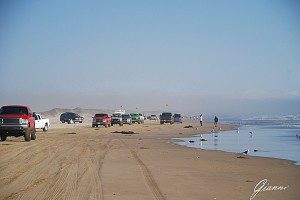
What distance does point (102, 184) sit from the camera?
11.5 meters

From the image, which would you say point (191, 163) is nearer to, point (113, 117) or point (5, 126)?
point (5, 126)

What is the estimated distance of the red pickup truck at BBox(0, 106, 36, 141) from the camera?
89.5 feet

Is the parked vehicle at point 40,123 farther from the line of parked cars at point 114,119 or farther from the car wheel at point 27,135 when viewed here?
the line of parked cars at point 114,119

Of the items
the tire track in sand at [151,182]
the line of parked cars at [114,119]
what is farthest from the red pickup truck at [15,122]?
the line of parked cars at [114,119]

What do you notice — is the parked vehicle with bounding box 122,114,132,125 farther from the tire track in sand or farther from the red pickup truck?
the tire track in sand

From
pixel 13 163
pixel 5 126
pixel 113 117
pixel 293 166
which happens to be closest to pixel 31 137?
pixel 5 126

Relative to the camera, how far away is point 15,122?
27422mm

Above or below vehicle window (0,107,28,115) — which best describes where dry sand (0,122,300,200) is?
below

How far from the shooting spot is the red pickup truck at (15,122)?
27281mm

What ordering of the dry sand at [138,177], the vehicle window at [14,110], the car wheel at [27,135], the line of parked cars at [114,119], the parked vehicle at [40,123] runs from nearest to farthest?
1. the dry sand at [138,177]
2. the car wheel at [27,135]
3. the vehicle window at [14,110]
4. the parked vehicle at [40,123]
5. the line of parked cars at [114,119]
